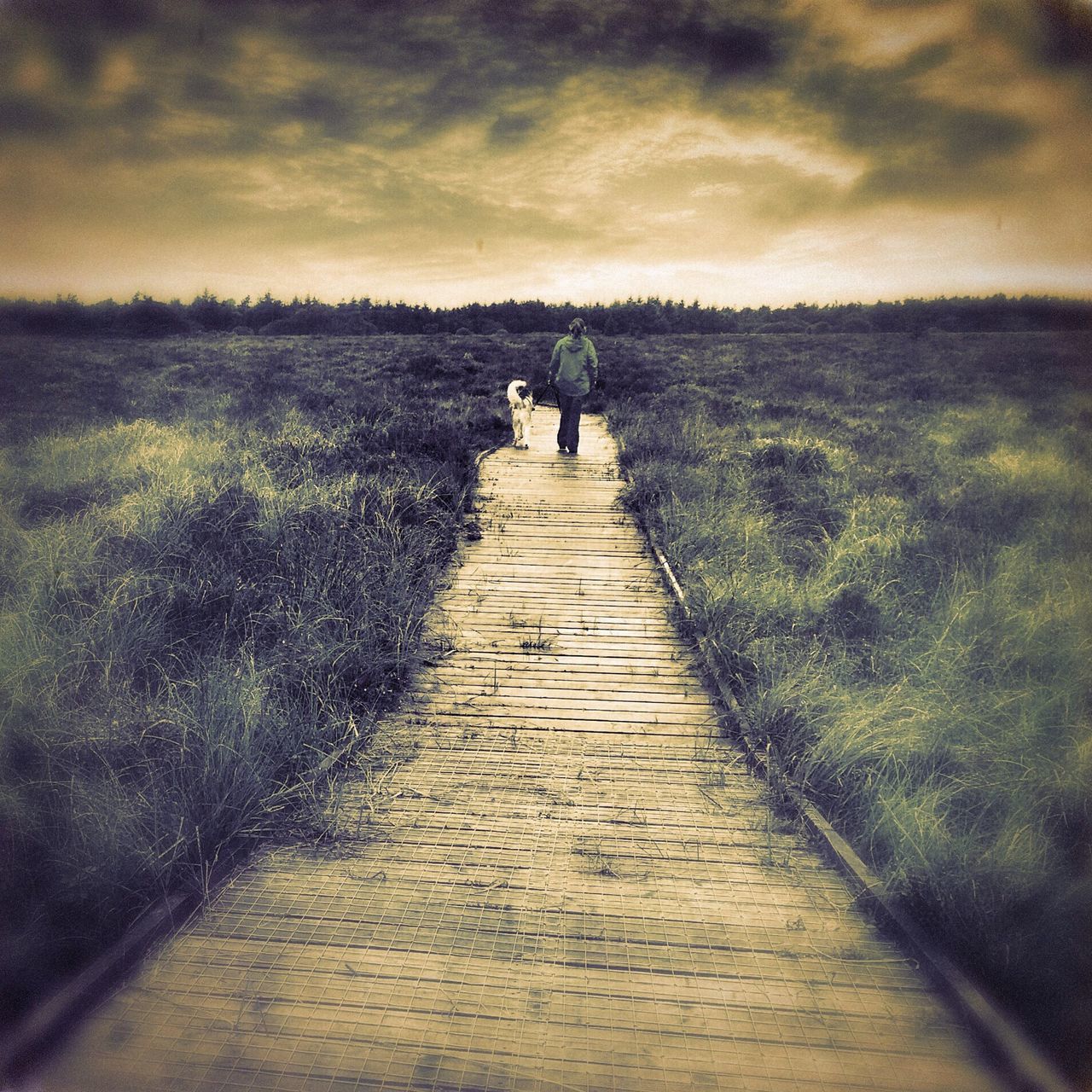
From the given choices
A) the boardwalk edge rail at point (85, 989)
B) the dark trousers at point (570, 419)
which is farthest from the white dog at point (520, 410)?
the boardwalk edge rail at point (85, 989)

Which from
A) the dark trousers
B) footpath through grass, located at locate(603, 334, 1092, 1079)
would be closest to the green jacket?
the dark trousers

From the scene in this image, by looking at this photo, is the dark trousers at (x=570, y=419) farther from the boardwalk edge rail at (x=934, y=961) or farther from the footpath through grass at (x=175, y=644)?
the boardwalk edge rail at (x=934, y=961)

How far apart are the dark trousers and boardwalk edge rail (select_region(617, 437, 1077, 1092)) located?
7779 millimetres

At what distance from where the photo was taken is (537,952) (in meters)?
2.21

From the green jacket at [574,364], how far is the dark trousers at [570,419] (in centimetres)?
27

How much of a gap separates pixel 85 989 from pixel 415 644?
3036mm

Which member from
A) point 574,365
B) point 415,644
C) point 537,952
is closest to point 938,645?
point 537,952

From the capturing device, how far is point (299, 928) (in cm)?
232

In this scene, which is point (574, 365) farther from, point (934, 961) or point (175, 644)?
point (934, 961)

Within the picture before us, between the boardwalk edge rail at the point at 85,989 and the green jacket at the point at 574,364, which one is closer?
the boardwalk edge rail at the point at 85,989

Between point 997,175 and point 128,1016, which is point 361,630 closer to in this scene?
point 128,1016

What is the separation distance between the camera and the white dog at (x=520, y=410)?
38.3 feet

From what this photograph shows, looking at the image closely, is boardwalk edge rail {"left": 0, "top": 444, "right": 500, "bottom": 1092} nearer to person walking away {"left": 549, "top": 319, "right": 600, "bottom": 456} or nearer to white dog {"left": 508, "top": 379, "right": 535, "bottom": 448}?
person walking away {"left": 549, "top": 319, "right": 600, "bottom": 456}

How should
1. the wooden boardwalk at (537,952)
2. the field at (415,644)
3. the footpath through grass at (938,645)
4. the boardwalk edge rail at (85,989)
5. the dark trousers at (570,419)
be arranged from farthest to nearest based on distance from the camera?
1. the dark trousers at (570,419)
2. the field at (415,644)
3. the footpath through grass at (938,645)
4. the wooden boardwalk at (537,952)
5. the boardwalk edge rail at (85,989)
